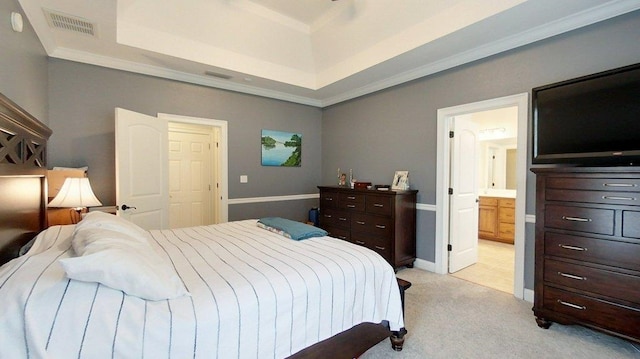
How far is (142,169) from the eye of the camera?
3.31 metres

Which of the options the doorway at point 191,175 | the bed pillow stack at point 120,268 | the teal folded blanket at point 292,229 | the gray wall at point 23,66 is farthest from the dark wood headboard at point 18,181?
the doorway at point 191,175

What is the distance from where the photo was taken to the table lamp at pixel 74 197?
2482 mm

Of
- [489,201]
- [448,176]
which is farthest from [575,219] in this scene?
[489,201]

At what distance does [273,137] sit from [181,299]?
374 centimetres

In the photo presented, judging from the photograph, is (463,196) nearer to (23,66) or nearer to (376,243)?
(376,243)

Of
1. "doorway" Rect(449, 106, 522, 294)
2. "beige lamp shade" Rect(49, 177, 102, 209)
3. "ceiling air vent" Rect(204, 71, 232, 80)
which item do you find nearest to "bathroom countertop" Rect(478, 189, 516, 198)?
"doorway" Rect(449, 106, 522, 294)

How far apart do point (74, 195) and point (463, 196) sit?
14.1 feet

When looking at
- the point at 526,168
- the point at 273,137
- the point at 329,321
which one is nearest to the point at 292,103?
the point at 273,137

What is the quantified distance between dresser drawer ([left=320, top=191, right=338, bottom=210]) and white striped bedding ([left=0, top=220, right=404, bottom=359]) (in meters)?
2.27

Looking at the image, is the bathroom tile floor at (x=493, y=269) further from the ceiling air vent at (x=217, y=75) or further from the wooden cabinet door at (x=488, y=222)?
the ceiling air vent at (x=217, y=75)

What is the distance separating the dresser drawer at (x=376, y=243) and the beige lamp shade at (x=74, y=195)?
304cm

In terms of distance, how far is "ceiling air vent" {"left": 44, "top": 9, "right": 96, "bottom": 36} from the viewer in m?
2.47

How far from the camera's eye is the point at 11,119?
1570 millimetres

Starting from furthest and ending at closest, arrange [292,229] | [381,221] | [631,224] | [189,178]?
[189,178] → [381,221] → [292,229] → [631,224]
